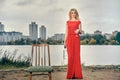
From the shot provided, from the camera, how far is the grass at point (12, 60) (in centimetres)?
743

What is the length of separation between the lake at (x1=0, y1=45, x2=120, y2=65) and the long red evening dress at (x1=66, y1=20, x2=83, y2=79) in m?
0.44

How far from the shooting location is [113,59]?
24.2 ft

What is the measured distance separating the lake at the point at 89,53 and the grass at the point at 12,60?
13cm

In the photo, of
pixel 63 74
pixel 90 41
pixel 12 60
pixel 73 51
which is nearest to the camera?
pixel 73 51

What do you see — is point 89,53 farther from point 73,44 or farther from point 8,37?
point 8,37

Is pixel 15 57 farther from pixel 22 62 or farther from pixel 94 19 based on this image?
pixel 94 19

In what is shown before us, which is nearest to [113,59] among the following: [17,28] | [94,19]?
[94,19]

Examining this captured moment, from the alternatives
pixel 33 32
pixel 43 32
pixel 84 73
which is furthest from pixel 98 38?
pixel 33 32

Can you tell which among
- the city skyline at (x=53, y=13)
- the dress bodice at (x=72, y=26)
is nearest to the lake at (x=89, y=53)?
the city skyline at (x=53, y=13)

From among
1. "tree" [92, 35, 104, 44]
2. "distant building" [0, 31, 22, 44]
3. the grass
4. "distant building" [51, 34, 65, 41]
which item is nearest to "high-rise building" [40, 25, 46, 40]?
"distant building" [51, 34, 65, 41]

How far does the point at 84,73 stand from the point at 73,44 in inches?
36.4

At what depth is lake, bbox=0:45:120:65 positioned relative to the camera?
7.10m

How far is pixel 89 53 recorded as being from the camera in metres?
7.18

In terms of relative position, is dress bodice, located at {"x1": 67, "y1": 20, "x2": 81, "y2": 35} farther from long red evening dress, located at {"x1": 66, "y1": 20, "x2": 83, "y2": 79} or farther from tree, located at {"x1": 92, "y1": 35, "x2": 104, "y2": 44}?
tree, located at {"x1": 92, "y1": 35, "x2": 104, "y2": 44}
